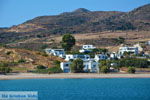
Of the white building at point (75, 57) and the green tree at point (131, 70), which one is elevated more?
the white building at point (75, 57)

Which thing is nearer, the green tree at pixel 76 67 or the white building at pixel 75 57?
the green tree at pixel 76 67

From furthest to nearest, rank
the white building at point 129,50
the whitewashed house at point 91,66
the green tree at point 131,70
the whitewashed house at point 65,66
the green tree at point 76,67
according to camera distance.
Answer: the white building at point 129,50 → the whitewashed house at point 91,66 → the whitewashed house at point 65,66 → the green tree at point 76,67 → the green tree at point 131,70

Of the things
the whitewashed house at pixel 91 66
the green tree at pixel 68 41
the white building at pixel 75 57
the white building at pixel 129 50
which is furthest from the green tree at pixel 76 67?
the white building at pixel 129 50

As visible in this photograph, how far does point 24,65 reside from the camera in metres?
80.2

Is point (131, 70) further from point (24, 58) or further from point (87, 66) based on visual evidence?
point (24, 58)

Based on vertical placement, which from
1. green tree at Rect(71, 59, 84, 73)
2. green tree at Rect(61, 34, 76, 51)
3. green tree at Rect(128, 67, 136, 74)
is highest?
green tree at Rect(61, 34, 76, 51)

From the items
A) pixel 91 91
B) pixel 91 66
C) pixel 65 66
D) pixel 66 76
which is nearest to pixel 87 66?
pixel 91 66

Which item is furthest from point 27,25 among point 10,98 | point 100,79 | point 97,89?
point 10,98

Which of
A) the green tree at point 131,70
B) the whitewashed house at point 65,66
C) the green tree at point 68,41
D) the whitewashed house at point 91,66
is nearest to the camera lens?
the green tree at point 131,70

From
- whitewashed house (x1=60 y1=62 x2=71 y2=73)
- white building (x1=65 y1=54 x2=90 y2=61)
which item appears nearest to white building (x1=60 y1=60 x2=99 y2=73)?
whitewashed house (x1=60 y1=62 x2=71 y2=73)

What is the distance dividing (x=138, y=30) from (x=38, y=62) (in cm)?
7722

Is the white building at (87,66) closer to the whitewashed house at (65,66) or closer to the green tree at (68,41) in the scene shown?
the whitewashed house at (65,66)

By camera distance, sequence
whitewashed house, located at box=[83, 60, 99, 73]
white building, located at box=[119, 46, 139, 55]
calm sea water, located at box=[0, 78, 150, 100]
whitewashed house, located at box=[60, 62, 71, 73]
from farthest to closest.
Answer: white building, located at box=[119, 46, 139, 55] → whitewashed house, located at box=[83, 60, 99, 73] → whitewashed house, located at box=[60, 62, 71, 73] → calm sea water, located at box=[0, 78, 150, 100]

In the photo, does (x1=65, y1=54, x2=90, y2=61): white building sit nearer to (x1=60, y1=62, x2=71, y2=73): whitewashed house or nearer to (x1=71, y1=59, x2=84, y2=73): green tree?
(x1=60, y1=62, x2=71, y2=73): whitewashed house
